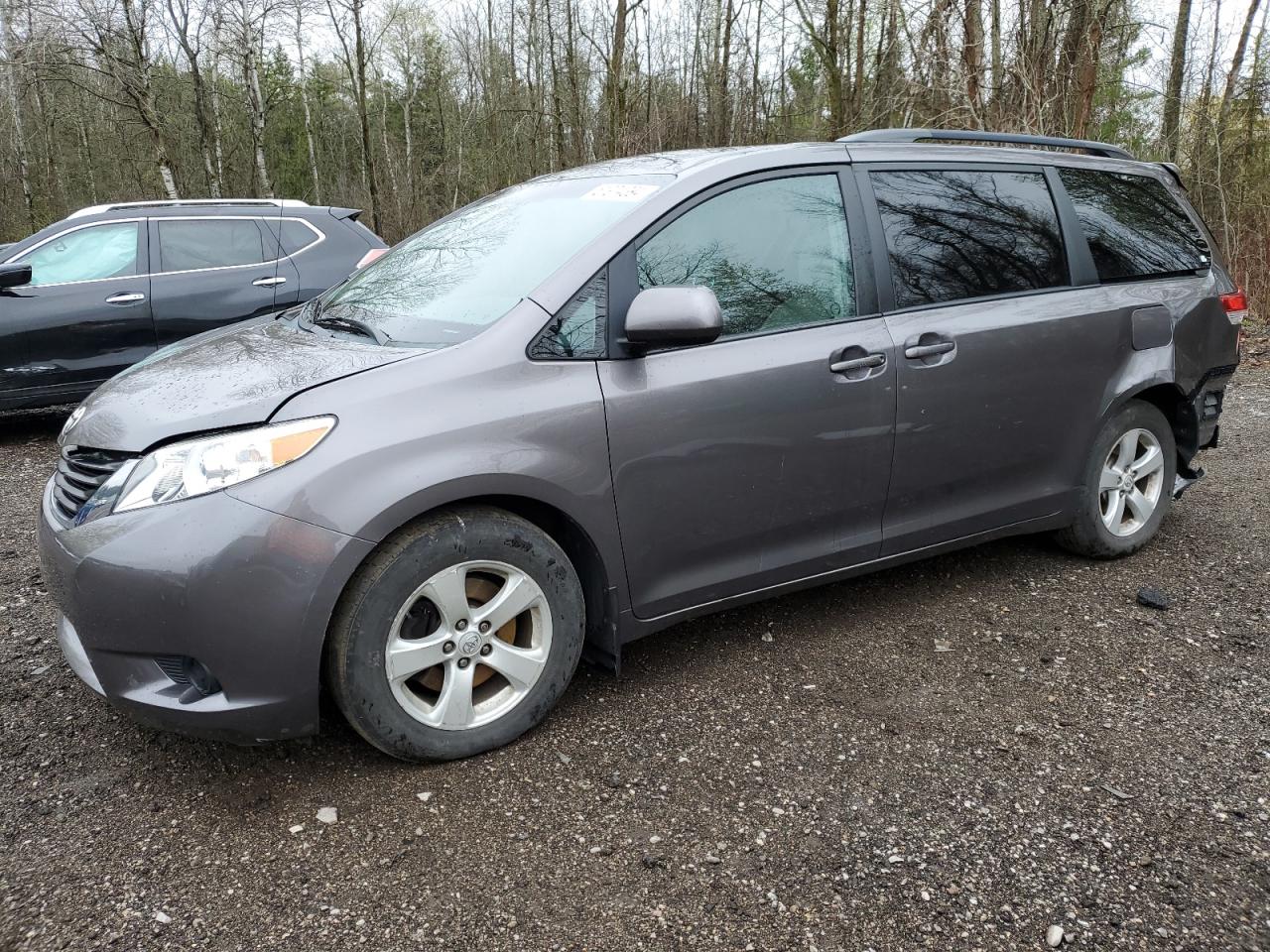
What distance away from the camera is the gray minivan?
240cm

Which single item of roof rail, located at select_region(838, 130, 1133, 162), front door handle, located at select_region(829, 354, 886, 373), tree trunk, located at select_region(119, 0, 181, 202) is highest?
tree trunk, located at select_region(119, 0, 181, 202)

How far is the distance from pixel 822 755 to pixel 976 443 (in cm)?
143

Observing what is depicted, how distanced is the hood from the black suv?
4473 mm


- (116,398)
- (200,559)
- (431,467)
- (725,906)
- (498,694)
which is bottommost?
(725,906)

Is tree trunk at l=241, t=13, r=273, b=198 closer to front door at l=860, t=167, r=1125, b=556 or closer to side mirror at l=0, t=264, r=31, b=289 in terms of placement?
side mirror at l=0, t=264, r=31, b=289

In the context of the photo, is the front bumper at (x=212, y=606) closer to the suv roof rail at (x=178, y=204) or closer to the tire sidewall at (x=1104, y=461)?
the tire sidewall at (x=1104, y=461)

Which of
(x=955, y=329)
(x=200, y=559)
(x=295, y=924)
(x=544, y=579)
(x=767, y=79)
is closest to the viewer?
(x=295, y=924)

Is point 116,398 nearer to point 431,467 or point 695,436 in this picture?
point 431,467

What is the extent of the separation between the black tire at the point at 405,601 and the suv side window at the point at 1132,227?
2.75 m

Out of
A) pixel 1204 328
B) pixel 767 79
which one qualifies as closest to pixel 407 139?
pixel 767 79

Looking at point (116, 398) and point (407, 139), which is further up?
point (407, 139)

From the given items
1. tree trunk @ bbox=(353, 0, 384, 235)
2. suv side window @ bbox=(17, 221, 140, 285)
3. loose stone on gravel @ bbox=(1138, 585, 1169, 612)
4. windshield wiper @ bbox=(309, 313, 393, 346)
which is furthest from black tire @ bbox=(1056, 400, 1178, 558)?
tree trunk @ bbox=(353, 0, 384, 235)

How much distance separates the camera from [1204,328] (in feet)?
13.9

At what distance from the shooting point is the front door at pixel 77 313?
687cm
